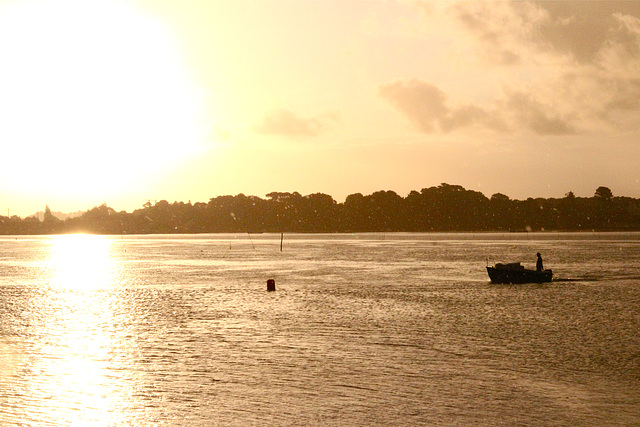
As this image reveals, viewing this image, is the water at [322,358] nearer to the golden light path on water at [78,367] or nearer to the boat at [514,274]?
the golden light path on water at [78,367]

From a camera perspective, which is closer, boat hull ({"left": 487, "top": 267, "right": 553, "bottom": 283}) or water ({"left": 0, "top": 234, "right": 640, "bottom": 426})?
water ({"left": 0, "top": 234, "right": 640, "bottom": 426})

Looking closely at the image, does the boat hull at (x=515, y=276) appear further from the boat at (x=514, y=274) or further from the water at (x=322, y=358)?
the water at (x=322, y=358)

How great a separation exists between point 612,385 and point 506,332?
41.0ft

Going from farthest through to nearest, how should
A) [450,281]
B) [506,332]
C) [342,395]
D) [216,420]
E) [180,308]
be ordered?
[450,281] → [180,308] → [506,332] → [342,395] → [216,420]

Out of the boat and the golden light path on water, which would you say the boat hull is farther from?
the golden light path on water

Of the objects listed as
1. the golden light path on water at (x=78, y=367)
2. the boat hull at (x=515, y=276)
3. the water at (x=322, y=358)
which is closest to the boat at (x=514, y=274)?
the boat hull at (x=515, y=276)

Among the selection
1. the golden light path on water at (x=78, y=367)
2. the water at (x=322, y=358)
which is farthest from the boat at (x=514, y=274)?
the golden light path on water at (x=78, y=367)

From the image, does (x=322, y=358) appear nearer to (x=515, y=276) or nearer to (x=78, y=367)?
(x=78, y=367)

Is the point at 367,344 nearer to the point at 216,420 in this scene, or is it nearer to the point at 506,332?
the point at 506,332

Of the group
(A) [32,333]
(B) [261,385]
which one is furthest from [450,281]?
(B) [261,385]

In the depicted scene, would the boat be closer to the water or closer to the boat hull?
the boat hull

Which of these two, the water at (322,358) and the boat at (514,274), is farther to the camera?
the boat at (514,274)

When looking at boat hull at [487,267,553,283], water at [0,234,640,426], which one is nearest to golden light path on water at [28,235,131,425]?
water at [0,234,640,426]

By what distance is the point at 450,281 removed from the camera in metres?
71.1
